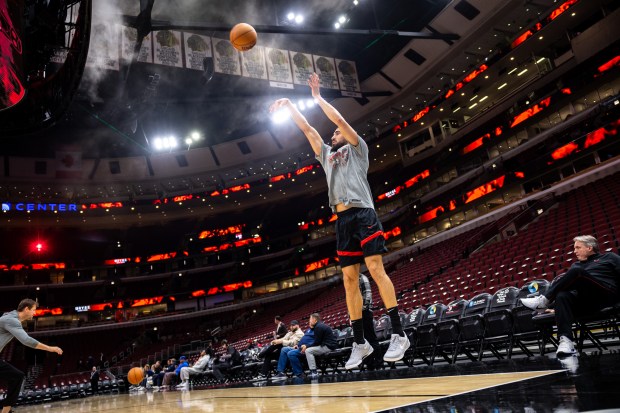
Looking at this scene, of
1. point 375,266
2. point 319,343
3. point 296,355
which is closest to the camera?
point 375,266

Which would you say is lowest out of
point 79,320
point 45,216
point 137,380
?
point 137,380

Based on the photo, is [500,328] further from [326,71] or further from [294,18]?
[294,18]

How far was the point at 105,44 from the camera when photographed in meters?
11.0

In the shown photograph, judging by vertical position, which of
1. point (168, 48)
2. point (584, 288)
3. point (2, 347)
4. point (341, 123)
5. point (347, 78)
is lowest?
point (584, 288)

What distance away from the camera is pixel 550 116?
19.5 metres

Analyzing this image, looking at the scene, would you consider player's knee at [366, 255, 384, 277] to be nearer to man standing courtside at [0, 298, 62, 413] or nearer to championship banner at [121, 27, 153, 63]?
man standing courtside at [0, 298, 62, 413]

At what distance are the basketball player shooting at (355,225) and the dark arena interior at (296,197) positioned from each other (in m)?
0.10

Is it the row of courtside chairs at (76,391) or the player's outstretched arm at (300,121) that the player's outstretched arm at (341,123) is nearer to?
the player's outstretched arm at (300,121)

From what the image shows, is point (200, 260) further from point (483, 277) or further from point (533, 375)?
point (533, 375)

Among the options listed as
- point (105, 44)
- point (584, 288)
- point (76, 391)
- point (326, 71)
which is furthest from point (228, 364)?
point (76, 391)

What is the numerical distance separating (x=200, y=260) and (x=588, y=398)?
115ft

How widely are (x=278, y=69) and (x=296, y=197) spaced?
69.3 feet

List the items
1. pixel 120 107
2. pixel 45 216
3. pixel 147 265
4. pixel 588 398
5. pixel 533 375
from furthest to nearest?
pixel 147 265
pixel 45 216
pixel 120 107
pixel 533 375
pixel 588 398

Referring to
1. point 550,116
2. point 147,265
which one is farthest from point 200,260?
point 550,116
